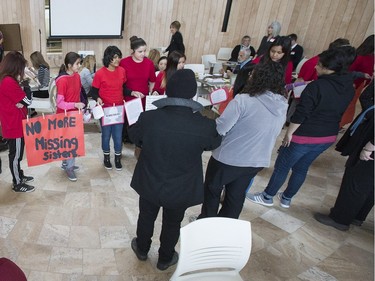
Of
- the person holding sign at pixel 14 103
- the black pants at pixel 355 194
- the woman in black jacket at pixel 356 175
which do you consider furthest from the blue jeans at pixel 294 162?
the person holding sign at pixel 14 103

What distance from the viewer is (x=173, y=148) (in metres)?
1.66

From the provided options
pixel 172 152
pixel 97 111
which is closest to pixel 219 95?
pixel 97 111

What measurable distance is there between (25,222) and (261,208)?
2.23 meters

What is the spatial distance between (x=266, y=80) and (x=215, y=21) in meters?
7.14

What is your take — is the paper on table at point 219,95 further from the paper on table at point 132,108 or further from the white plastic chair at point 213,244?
the white plastic chair at point 213,244

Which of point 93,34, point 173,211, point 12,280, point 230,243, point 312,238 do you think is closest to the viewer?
point 12,280

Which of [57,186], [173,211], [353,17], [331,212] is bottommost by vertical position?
[57,186]

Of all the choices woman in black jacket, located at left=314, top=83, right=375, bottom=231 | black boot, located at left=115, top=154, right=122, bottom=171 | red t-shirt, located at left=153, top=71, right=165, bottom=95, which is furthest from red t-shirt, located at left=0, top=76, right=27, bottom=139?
woman in black jacket, located at left=314, top=83, right=375, bottom=231

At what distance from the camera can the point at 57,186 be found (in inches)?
121

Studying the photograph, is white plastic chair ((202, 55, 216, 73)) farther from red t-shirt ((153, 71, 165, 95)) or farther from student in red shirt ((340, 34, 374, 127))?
red t-shirt ((153, 71, 165, 95))

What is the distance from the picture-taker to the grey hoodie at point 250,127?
6.39 feet

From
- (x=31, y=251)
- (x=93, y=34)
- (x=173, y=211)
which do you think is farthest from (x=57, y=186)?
(x=93, y=34)

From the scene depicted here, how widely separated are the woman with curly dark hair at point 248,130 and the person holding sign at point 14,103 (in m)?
1.73

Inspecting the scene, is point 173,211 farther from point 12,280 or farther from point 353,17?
point 353,17
